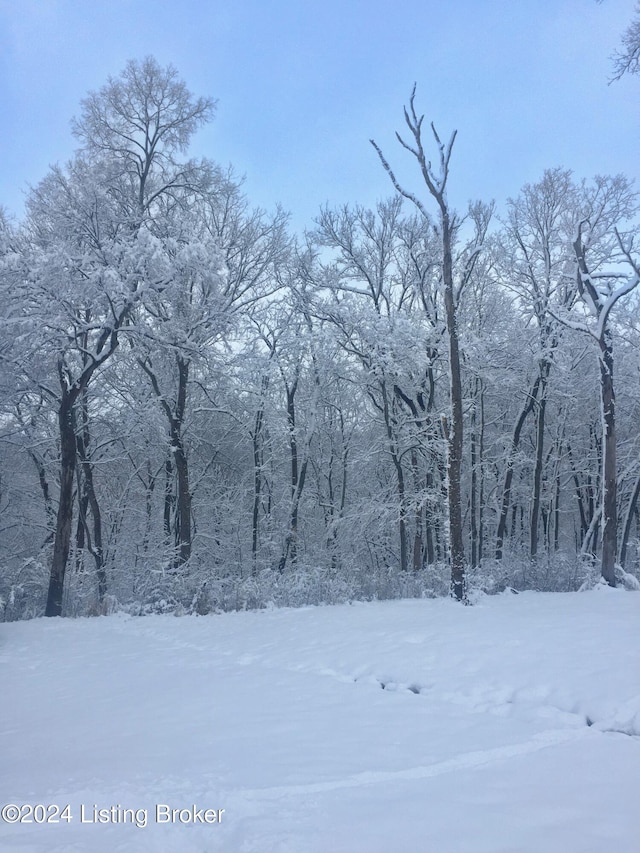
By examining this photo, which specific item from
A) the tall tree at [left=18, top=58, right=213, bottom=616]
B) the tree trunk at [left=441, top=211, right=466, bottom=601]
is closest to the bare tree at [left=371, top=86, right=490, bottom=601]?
the tree trunk at [left=441, top=211, right=466, bottom=601]

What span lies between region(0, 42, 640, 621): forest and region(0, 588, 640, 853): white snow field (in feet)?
16.5

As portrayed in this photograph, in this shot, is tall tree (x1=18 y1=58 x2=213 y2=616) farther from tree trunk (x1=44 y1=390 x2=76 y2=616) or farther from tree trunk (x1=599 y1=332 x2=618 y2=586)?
tree trunk (x1=599 y1=332 x2=618 y2=586)

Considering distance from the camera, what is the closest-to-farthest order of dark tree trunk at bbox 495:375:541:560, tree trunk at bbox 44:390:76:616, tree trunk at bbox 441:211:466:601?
tree trunk at bbox 441:211:466:601 < tree trunk at bbox 44:390:76:616 < dark tree trunk at bbox 495:375:541:560

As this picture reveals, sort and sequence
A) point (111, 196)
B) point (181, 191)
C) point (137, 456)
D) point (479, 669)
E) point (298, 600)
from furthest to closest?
point (137, 456) < point (181, 191) < point (111, 196) < point (298, 600) < point (479, 669)

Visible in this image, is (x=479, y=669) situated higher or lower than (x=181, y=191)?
lower

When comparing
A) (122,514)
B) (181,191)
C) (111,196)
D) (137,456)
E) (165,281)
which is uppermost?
(181,191)

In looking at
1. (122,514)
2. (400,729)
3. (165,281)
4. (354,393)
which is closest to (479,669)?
(400,729)

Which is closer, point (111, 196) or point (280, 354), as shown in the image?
point (111, 196)

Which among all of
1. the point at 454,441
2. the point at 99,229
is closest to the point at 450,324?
the point at 454,441

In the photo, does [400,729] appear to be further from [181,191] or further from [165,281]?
[181,191]

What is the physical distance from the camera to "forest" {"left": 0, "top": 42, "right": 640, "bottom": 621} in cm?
1255

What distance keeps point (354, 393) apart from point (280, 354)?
18.1 feet

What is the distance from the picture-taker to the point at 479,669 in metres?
5.70

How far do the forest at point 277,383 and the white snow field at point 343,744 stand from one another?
503 centimetres
